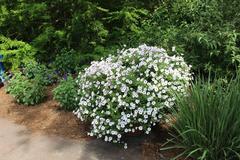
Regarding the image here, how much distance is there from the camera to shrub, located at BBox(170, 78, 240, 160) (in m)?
4.10

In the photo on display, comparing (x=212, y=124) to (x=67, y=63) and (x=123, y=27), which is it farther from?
(x=123, y=27)

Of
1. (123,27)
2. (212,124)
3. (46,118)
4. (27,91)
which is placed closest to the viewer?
(212,124)

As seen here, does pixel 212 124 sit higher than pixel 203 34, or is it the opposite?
pixel 203 34

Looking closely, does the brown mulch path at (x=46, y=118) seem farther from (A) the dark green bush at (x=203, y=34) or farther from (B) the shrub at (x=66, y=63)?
(A) the dark green bush at (x=203, y=34)

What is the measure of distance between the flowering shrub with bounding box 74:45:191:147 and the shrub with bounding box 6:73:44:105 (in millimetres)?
1005

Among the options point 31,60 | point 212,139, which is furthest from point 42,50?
point 212,139

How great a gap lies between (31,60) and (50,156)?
7.61ft

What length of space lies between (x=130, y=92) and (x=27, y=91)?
181cm

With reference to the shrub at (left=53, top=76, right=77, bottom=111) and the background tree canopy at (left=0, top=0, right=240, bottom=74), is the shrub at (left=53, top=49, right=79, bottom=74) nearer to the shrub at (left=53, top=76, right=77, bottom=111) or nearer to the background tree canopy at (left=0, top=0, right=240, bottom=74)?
the background tree canopy at (left=0, top=0, right=240, bottom=74)

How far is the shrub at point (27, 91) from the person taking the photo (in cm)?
581

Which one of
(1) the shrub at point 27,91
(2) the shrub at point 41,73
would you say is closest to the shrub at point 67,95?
(1) the shrub at point 27,91

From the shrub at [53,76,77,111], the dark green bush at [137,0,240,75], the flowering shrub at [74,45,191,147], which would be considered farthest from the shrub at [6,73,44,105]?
the dark green bush at [137,0,240,75]

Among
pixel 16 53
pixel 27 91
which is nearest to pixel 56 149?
pixel 27 91

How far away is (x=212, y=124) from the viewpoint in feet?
13.5
